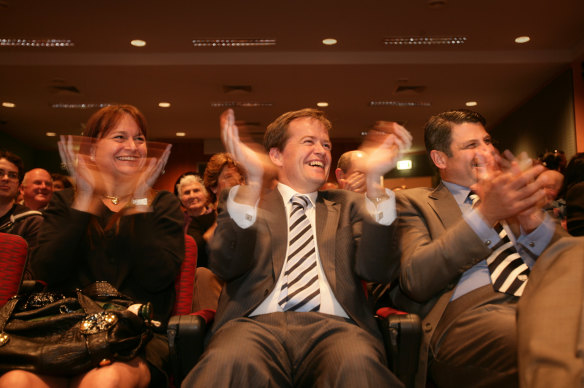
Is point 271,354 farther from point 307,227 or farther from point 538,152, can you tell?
point 538,152

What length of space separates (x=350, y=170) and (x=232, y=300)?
165 cm

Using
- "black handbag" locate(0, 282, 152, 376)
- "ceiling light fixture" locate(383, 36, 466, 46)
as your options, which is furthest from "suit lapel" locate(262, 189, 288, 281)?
"ceiling light fixture" locate(383, 36, 466, 46)

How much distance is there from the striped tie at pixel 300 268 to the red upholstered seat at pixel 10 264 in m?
1.01

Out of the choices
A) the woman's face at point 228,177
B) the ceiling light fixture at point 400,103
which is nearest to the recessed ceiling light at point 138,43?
the woman's face at point 228,177

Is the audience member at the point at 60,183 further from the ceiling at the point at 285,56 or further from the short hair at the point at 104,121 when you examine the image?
the short hair at the point at 104,121

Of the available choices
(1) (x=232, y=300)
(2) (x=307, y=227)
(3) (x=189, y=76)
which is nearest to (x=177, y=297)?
(1) (x=232, y=300)

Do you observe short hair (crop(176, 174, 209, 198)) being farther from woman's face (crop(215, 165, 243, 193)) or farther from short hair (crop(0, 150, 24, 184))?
short hair (crop(0, 150, 24, 184))

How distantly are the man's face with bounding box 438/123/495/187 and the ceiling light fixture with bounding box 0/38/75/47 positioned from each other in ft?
18.6

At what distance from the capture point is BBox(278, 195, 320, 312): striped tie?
1801 mm

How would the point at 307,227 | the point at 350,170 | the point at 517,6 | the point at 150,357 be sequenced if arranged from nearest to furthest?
the point at 150,357
the point at 307,227
the point at 350,170
the point at 517,6

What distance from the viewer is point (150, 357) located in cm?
173

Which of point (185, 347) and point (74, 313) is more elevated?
point (74, 313)

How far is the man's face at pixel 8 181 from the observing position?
332cm

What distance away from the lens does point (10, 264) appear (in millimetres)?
1887
